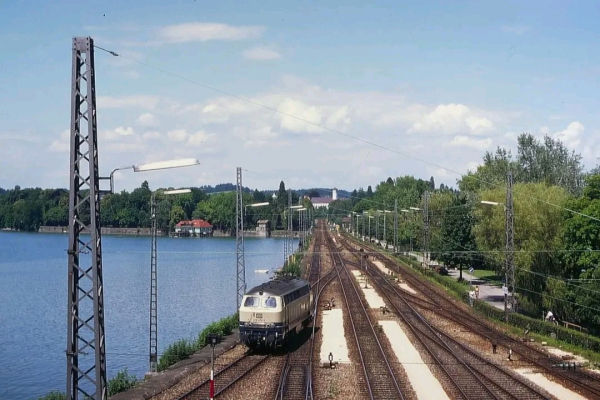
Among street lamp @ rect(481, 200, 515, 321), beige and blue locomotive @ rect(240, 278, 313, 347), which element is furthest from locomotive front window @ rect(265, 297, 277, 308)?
street lamp @ rect(481, 200, 515, 321)

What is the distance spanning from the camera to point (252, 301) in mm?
34594

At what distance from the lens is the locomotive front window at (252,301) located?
3444 centimetres

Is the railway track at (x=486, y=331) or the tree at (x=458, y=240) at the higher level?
the tree at (x=458, y=240)

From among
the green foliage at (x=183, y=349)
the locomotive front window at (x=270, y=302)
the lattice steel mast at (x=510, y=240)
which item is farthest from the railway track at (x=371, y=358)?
the lattice steel mast at (x=510, y=240)

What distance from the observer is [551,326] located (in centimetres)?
4109

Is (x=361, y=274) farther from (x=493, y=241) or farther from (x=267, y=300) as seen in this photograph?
(x=267, y=300)

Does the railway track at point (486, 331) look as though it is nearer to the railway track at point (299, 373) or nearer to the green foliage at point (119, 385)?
the railway track at point (299, 373)

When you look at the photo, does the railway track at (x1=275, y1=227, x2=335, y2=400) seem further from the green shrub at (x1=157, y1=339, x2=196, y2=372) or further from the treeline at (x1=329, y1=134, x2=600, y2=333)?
the treeline at (x1=329, y1=134, x2=600, y2=333)

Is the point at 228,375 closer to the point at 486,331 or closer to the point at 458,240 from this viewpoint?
the point at 486,331

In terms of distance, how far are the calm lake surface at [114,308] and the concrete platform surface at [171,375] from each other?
17.2 ft

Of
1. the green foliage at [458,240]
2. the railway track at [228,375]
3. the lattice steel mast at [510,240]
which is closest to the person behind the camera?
the railway track at [228,375]

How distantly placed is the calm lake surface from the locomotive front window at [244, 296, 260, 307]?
8301 millimetres

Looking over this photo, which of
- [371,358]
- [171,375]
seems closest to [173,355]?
[171,375]

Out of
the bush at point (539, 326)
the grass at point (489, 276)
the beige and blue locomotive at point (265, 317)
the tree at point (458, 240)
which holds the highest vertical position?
the tree at point (458, 240)
